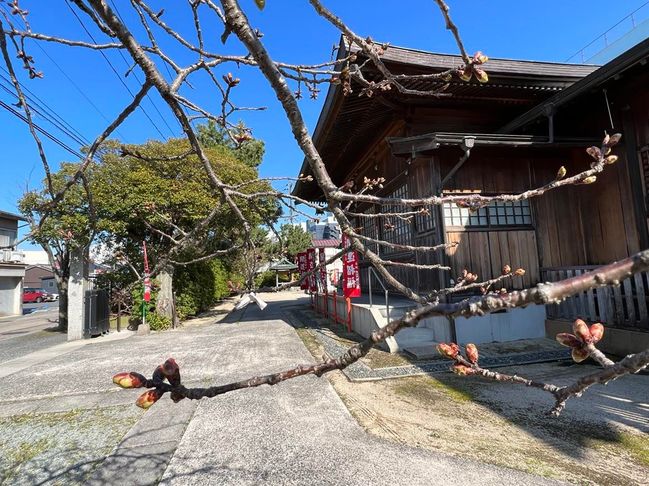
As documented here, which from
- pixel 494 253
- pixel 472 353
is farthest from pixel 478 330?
pixel 472 353

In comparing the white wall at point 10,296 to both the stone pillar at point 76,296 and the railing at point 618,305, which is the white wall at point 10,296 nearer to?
the stone pillar at point 76,296

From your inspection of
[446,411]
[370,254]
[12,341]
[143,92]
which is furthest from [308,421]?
[12,341]

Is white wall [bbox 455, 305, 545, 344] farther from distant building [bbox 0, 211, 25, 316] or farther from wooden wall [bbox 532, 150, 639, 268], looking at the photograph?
distant building [bbox 0, 211, 25, 316]

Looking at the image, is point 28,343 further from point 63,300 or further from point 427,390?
point 427,390

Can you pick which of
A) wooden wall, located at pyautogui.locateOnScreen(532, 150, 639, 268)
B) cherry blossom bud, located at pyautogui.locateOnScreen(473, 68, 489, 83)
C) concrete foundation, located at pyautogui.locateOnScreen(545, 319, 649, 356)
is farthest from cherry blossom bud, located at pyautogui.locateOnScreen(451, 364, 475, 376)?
wooden wall, located at pyautogui.locateOnScreen(532, 150, 639, 268)

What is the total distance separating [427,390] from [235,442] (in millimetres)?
2410

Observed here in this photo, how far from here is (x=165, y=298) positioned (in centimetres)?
1200

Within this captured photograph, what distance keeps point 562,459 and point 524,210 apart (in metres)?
5.52

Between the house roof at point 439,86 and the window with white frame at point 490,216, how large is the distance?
82.4 inches

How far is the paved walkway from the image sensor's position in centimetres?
273

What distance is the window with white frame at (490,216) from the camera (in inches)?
278

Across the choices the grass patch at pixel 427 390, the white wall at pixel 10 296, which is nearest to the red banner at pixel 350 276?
the grass patch at pixel 427 390

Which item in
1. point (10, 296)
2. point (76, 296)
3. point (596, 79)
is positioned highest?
point (596, 79)

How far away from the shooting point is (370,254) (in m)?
1.32
